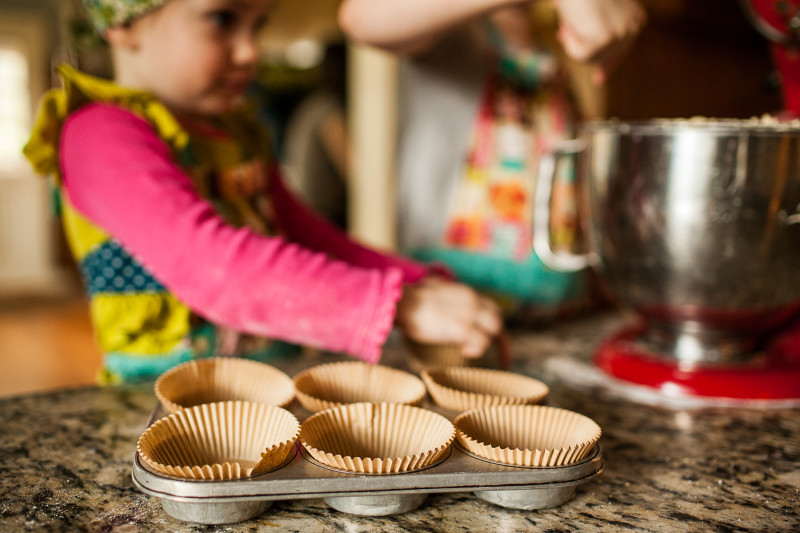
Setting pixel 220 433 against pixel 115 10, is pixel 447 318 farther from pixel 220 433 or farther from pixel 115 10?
pixel 115 10

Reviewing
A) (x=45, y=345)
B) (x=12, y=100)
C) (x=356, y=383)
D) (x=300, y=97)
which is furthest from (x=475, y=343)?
(x=12, y=100)

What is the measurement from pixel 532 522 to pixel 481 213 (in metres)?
0.65

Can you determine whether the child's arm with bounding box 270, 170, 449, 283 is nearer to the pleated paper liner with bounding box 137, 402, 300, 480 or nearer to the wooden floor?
the pleated paper liner with bounding box 137, 402, 300, 480

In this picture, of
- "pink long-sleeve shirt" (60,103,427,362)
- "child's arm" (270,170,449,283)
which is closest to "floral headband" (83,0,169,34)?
"pink long-sleeve shirt" (60,103,427,362)

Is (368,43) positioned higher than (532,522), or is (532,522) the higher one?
(368,43)

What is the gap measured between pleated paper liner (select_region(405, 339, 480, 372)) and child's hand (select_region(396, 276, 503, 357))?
0.01m

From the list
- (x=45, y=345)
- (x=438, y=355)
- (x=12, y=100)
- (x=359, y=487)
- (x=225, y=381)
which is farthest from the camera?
(x=12, y=100)

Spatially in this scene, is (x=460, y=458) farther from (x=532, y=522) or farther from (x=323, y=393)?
(x=323, y=393)

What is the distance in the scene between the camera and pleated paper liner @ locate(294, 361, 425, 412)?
596 millimetres

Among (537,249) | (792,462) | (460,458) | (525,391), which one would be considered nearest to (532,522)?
(460,458)

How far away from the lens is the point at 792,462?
1.86 ft

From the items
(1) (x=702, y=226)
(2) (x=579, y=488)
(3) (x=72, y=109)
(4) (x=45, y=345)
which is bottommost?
(4) (x=45, y=345)

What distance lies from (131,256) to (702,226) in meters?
0.64

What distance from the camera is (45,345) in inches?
152
